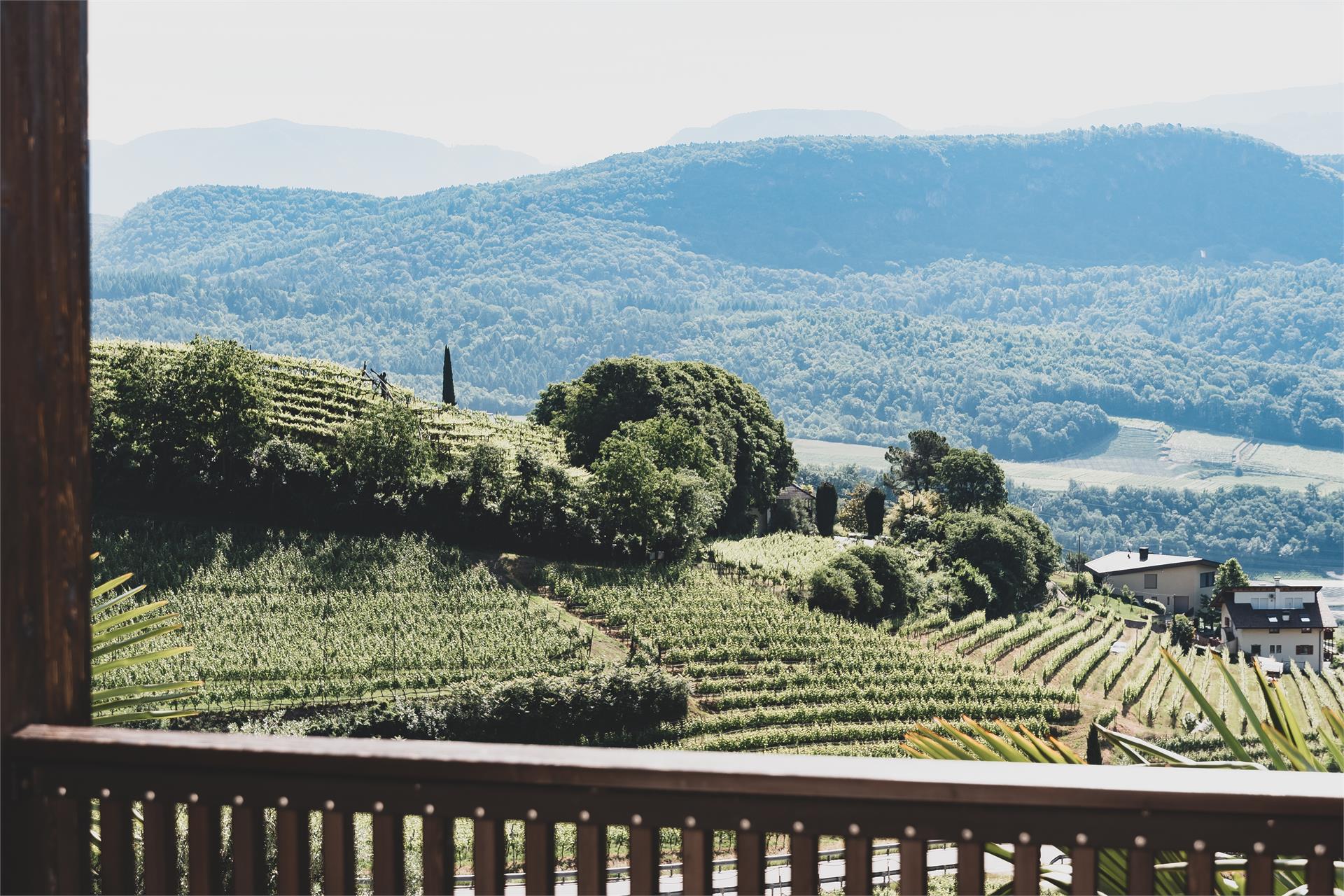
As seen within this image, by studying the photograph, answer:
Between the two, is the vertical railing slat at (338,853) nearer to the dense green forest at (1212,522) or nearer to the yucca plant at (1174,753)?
the yucca plant at (1174,753)

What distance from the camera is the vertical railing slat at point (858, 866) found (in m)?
1.22

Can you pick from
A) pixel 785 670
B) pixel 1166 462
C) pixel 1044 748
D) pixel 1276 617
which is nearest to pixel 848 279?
pixel 1166 462

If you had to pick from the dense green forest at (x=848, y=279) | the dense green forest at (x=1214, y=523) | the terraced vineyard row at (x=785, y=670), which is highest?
the dense green forest at (x=848, y=279)

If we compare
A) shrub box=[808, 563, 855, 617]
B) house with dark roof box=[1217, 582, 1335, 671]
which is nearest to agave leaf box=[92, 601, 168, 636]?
shrub box=[808, 563, 855, 617]

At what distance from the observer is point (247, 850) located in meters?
1.34

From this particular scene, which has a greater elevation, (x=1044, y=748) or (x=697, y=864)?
(x=697, y=864)

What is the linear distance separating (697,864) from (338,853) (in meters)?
0.39

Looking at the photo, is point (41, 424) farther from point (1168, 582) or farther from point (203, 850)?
point (1168, 582)

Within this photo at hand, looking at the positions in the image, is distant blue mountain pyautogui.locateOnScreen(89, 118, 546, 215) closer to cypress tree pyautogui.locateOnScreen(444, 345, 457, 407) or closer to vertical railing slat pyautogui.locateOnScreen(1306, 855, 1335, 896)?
cypress tree pyautogui.locateOnScreen(444, 345, 457, 407)

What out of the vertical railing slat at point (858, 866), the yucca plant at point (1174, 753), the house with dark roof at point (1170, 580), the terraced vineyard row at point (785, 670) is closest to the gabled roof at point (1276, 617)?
the house with dark roof at point (1170, 580)

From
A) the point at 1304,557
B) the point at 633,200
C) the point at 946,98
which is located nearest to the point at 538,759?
the point at 946,98

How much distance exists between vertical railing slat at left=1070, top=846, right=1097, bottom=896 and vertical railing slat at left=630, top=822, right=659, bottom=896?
42 cm

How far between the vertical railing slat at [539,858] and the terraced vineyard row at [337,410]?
23.9 metres

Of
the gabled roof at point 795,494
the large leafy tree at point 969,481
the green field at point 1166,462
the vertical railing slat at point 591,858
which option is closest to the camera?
the vertical railing slat at point 591,858
